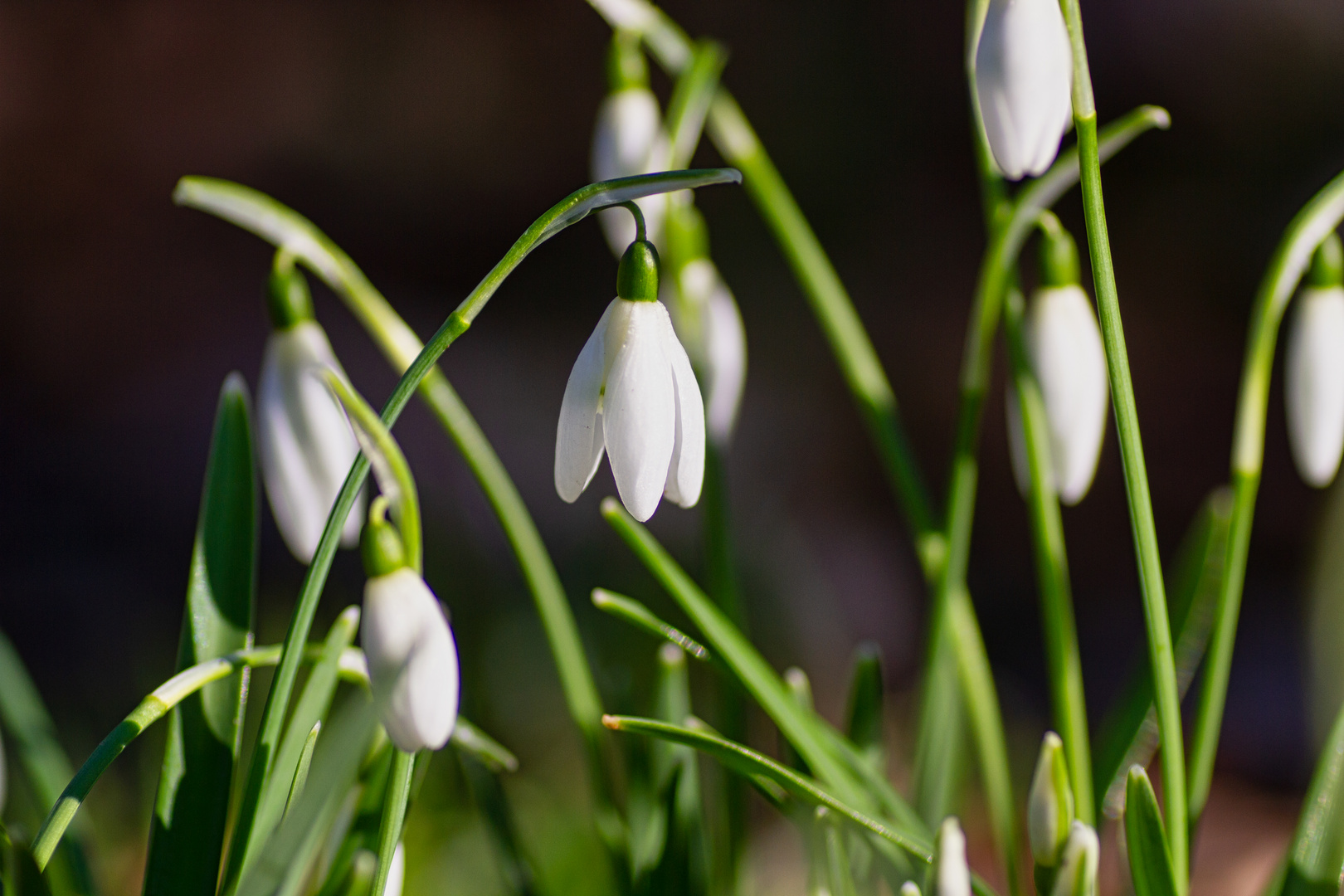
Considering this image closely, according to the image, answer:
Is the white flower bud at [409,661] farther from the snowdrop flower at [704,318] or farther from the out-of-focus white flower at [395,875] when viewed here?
the snowdrop flower at [704,318]

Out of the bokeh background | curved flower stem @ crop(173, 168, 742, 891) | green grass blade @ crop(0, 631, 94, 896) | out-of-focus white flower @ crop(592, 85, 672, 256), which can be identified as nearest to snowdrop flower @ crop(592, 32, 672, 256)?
out-of-focus white flower @ crop(592, 85, 672, 256)

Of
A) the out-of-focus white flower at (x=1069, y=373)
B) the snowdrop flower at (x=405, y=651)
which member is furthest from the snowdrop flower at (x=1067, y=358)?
the snowdrop flower at (x=405, y=651)

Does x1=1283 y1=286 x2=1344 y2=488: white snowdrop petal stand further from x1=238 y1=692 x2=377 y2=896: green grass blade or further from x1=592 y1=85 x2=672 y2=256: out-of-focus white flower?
x1=238 y1=692 x2=377 y2=896: green grass blade

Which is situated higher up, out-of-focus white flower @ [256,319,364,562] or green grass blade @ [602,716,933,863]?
out-of-focus white flower @ [256,319,364,562]

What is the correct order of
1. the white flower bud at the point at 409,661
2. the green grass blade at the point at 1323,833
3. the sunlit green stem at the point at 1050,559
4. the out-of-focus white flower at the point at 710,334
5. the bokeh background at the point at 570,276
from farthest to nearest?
the bokeh background at the point at 570,276, the out-of-focus white flower at the point at 710,334, the sunlit green stem at the point at 1050,559, the green grass blade at the point at 1323,833, the white flower bud at the point at 409,661

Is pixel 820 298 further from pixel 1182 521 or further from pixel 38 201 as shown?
pixel 38 201

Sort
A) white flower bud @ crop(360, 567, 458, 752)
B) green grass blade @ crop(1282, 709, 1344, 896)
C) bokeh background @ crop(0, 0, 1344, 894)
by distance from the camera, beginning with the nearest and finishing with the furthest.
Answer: white flower bud @ crop(360, 567, 458, 752), green grass blade @ crop(1282, 709, 1344, 896), bokeh background @ crop(0, 0, 1344, 894)
